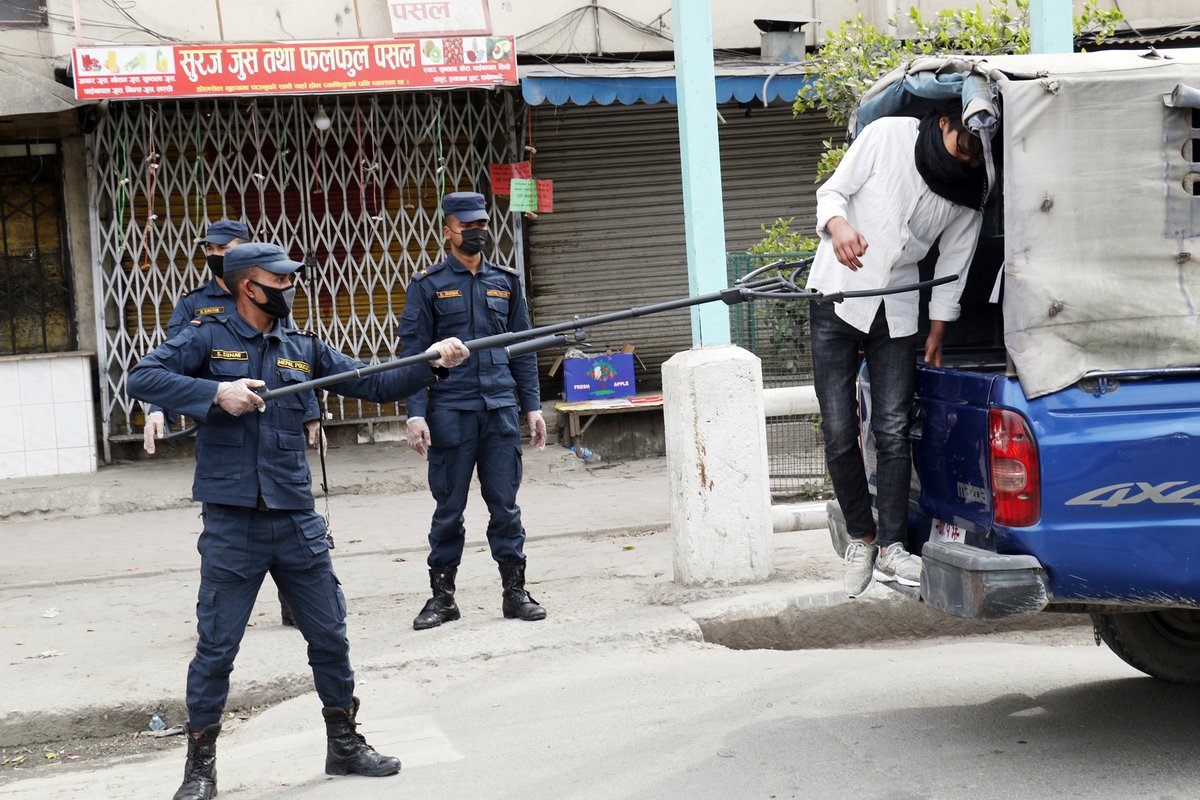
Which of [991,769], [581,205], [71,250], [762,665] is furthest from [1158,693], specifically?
[71,250]

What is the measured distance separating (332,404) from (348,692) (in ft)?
23.6

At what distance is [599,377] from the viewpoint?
11258 millimetres

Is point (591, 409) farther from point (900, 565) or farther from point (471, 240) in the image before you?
point (900, 565)

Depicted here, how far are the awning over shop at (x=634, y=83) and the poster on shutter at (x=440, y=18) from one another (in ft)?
2.03

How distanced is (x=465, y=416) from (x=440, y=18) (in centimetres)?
570

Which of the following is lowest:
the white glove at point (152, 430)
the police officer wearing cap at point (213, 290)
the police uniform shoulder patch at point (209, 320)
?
the white glove at point (152, 430)

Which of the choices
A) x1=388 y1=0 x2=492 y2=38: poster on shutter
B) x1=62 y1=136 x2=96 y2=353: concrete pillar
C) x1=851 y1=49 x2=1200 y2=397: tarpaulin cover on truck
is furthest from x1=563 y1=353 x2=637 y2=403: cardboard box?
x1=851 y1=49 x2=1200 y2=397: tarpaulin cover on truck

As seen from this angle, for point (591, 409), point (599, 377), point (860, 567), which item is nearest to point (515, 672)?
point (860, 567)

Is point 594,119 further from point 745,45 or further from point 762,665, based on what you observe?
point 762,665

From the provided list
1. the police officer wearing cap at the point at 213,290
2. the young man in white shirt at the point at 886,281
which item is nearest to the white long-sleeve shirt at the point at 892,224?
the young man in white shirt at the point at 886,281

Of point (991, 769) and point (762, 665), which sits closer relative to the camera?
point (991, 769)

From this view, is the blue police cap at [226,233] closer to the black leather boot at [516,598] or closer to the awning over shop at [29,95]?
the black leather boot at [516,598]

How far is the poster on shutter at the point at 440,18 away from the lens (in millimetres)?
10703

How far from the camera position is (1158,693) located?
4.94 m
